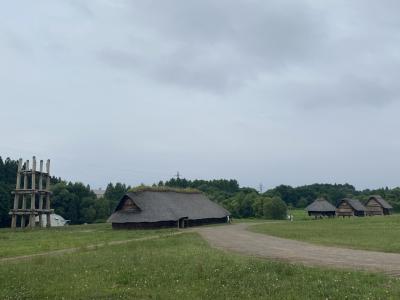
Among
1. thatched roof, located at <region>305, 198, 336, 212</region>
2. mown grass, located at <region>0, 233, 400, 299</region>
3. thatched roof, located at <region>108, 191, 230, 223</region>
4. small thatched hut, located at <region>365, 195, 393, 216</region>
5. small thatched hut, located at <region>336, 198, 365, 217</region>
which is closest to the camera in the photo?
mown grass, located at <region>0, 233, 400, 299</region>

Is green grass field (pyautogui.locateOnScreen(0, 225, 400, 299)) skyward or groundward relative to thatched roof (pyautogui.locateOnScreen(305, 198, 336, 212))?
groundward

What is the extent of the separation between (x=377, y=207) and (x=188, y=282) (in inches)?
3957

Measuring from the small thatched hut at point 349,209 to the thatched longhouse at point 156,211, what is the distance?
4486 centimetres

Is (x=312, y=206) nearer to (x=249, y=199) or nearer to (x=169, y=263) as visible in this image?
(x=249, y=199)

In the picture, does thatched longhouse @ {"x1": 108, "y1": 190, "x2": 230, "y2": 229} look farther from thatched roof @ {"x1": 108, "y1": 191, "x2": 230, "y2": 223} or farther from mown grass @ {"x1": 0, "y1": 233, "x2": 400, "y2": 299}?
mown grass @ {"x1": 0, "y1": 233, "x2": 400, "y2": 299}

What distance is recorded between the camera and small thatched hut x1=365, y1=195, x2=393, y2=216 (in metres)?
103

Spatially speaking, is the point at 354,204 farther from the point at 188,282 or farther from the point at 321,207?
the point at 188,282

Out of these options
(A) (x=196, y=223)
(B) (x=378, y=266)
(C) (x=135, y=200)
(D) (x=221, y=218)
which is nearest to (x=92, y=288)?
(B) (x=378, y=266)

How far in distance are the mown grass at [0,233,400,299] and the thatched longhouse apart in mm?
38541

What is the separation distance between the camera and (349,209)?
99188 millimetres

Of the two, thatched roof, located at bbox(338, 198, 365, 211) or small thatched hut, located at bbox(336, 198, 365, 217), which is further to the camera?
thatched roof, located at bbox(338, 198, 365, 211)

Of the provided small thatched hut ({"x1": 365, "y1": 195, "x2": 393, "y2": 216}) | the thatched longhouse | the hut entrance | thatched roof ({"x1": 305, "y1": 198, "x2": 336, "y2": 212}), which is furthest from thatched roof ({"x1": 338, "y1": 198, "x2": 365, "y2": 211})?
the hut entrance

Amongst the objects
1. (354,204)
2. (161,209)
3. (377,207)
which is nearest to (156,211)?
(161,209)

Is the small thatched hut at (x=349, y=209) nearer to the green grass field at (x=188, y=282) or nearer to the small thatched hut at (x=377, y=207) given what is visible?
the small thatched hut at (x=377, y=207)
